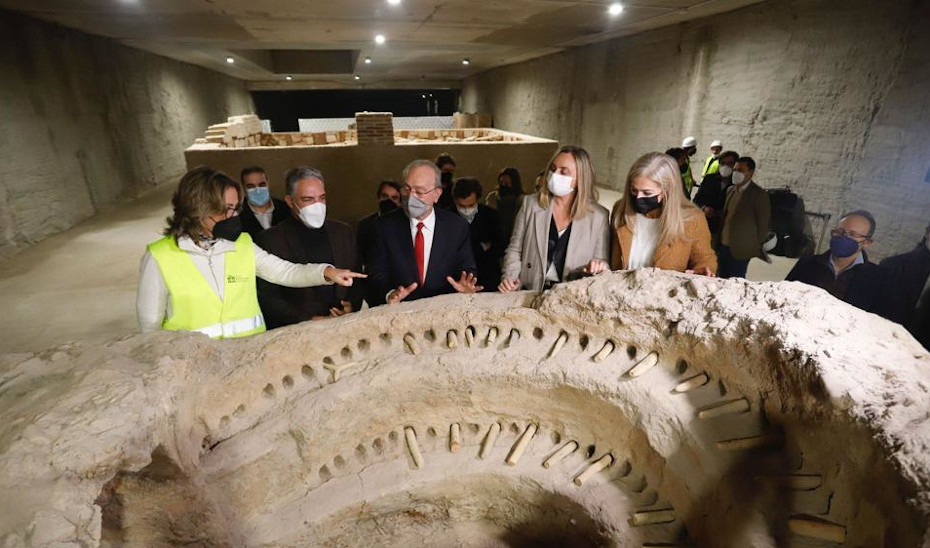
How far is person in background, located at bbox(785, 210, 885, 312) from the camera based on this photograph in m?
3.08

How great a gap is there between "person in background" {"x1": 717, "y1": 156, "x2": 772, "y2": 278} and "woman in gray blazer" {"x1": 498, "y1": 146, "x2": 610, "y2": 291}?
2.35 metres

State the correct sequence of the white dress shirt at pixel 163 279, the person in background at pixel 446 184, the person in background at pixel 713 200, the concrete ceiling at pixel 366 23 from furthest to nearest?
the concrete ceiling at pixel 366 23 < the person in background at pixel 713 200 < the person in background at pixel 446 184 < the white dress shirt at pixel 163 279

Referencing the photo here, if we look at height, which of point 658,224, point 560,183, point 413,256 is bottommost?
point 413,256

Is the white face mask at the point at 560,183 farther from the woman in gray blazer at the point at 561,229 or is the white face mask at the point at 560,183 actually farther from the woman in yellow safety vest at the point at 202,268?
the woman in yellow safety vest at the point at 202,268

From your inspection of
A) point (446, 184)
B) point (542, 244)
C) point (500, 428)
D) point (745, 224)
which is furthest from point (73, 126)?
point (745, 224)

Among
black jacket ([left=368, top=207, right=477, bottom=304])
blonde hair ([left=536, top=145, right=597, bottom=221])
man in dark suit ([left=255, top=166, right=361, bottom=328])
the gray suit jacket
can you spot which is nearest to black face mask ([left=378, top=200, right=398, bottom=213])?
man in dark suit ([left=255, top=166, right=361, bottom=328])

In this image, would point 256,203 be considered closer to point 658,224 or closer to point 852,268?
point 658,224

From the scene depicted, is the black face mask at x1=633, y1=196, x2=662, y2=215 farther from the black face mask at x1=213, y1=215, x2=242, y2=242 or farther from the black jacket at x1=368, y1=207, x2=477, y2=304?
the black face mask at x1=213, y1=215, x2=242, y2=242

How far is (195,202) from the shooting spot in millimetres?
2283

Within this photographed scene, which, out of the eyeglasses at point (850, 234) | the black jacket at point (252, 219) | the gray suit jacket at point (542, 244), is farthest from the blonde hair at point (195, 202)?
the eyeglasses at point (850, 234)

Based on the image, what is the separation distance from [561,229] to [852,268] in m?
1.92

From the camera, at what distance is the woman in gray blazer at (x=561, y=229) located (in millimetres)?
2939

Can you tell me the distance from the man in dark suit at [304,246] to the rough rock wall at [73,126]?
7.37 meters

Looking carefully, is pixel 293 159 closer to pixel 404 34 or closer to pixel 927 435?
pixel 404 34
